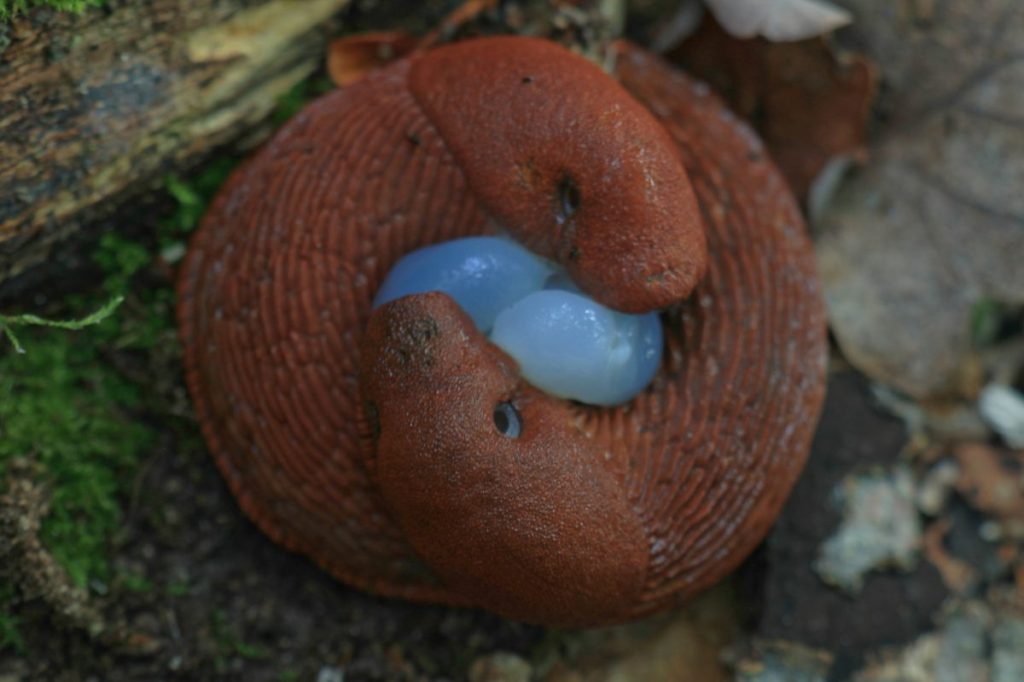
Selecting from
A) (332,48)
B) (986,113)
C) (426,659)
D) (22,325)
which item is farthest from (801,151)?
(22,325)

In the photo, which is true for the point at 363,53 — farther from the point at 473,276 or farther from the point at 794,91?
the point at 794,91

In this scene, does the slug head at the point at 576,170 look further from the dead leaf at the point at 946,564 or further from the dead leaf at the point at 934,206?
the dead leaf at the point at 946,564

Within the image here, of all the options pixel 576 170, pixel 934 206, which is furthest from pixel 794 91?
pixel 576 170

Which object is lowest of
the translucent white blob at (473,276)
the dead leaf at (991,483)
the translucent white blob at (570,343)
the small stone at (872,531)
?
the dead leaf at (991,483)

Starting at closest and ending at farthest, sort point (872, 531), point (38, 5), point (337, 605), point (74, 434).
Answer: point (38, 5) < point (74, 434) < point (337, 605) < point (872, 531)

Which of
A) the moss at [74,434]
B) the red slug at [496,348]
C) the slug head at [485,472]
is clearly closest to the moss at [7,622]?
the moss at [74,434]

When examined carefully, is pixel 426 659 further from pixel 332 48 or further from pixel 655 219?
pixel 332 48
